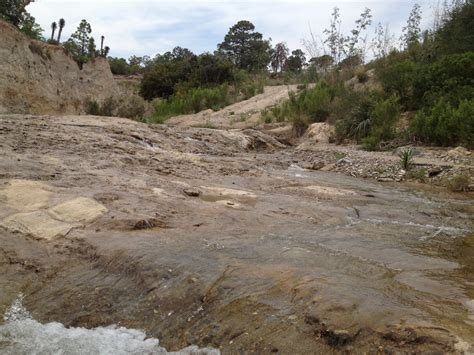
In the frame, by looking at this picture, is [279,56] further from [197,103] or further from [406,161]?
[406,161]

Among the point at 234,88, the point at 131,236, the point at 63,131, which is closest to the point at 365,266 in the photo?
the point at 131,236

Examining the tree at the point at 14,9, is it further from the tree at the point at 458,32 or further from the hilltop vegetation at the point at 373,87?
the tree at the point at 458,32

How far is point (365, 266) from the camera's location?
290 cm

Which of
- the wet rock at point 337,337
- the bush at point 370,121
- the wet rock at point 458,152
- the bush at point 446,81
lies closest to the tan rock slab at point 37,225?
the wet rock at point 337,337

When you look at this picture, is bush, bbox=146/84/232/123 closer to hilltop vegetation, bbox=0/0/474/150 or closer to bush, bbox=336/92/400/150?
hilltop vegetation, bbox=0/0/474/150

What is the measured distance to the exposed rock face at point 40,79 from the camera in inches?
428

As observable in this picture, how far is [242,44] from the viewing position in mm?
37094

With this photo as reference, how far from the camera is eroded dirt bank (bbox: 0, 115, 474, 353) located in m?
2.11

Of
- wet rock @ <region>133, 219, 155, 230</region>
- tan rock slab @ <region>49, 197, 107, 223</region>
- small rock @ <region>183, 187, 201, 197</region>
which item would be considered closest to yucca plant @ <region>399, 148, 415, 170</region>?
small rock @ <region>183, 187, 201, 197</region>

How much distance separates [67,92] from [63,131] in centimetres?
626

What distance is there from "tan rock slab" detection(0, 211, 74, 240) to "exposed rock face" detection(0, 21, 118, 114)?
800 centimetres

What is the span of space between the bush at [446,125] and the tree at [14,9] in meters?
18.3

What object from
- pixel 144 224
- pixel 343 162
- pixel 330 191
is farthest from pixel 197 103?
pixel 144 224

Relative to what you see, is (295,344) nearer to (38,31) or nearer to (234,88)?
(234,88)
